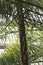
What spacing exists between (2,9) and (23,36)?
0.13m

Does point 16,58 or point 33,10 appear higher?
point 33,10

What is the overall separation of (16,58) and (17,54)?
0.11 feet

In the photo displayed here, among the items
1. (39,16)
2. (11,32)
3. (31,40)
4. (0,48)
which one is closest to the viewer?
(39,16)

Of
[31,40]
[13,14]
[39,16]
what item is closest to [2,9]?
[13,14]

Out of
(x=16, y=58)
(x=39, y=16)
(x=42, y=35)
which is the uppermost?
(x=39, y=16)

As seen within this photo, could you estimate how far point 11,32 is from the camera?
1054 millimetres

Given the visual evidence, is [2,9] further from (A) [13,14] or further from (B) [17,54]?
(B) [17,54]

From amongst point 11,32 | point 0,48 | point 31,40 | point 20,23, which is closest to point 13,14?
point 20,23

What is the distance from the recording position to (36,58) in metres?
1.18

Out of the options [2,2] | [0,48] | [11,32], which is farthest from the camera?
[0,48]

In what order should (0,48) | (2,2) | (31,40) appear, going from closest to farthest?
(2,2), (31,40), (0,48)

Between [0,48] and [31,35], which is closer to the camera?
[31,35]

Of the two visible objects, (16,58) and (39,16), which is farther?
(16,58)

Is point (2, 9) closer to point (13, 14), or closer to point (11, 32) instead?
point (13, 14)
